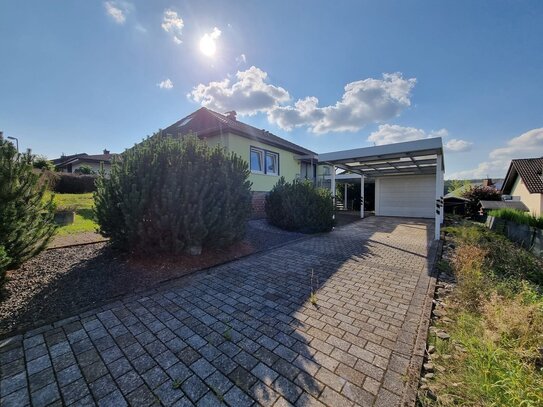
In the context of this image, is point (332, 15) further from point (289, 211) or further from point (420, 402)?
point (420, 402)

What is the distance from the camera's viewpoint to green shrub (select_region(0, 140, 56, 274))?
3.16m

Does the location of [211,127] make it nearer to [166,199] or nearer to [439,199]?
[166,199]

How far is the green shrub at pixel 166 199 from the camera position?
4578mm

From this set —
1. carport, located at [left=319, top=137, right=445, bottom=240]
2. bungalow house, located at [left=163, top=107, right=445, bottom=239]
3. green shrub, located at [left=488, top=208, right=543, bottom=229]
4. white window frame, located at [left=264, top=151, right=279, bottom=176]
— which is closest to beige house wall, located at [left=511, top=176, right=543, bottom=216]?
green shrub, located at [left=488, top=208, right=543, bottom=229]

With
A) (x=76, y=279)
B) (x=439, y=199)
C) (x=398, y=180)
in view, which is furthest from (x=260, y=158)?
(x=76, y=279)

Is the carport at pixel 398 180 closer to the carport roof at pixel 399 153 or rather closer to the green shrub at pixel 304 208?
the carport roof at pixel 399 153

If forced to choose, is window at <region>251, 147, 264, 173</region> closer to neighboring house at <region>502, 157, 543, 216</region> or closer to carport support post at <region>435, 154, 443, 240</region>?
carport support post at <region>435, 154, 443, 240</region>

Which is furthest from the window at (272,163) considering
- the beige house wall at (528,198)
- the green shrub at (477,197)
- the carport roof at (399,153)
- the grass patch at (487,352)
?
the green shrub at (477,197)

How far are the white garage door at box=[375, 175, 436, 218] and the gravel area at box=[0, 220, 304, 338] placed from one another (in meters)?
13.3

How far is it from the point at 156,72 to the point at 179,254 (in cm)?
691

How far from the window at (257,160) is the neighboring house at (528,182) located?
616 inches

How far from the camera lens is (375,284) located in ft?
13.5

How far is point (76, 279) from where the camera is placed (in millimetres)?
3846

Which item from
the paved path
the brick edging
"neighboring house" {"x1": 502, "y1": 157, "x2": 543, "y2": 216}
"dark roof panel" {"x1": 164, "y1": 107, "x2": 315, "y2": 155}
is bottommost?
the brick edging
